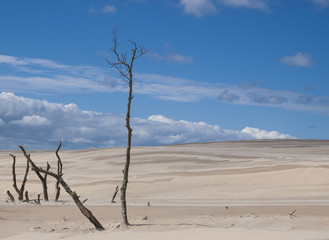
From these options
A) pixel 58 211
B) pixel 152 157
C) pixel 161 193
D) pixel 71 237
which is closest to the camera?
pixel 71 237

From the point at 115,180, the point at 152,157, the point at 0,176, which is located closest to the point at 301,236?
the point at 115,180

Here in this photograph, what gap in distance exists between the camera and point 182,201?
22.2 metres

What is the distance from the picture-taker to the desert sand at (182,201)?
41.6ft

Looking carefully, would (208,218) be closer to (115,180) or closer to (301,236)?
(301,236)

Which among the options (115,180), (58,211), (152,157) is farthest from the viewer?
(152,157)

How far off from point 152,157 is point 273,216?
33232 mm

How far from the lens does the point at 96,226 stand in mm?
13172

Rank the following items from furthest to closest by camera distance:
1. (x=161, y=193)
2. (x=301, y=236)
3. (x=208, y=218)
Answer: (x=161, y=193) → (x=208, y=218) → (x=301, y=236)

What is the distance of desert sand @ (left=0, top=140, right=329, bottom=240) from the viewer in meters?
12.7

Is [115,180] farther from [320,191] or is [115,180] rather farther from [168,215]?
[168,215]

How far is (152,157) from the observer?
48719 mm

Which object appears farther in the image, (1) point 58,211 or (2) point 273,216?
(1) point 58,211

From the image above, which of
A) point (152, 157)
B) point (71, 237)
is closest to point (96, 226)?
point (71, 237)

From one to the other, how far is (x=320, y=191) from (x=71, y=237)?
52.1ft
